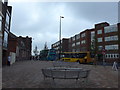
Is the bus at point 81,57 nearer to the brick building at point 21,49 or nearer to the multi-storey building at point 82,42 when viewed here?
the brick building at point 21,49

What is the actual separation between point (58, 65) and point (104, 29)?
43.6m

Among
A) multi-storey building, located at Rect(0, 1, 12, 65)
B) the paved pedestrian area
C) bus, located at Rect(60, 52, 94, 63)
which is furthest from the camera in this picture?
bus, located at Rect(60, 52, 94, 63)

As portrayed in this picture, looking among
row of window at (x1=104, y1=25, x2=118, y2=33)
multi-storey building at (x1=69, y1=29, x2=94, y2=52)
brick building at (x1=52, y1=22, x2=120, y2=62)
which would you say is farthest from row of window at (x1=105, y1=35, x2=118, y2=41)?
multi-storey building at (x1=69, y1=29, x2=94, y2=52)

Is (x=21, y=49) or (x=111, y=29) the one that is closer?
(x=21, y=49)

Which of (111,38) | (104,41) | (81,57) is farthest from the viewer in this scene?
(104,41)

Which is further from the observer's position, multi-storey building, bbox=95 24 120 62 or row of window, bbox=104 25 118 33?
row of window, bbox=104 25 118 33

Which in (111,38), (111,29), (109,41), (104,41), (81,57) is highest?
(111,29)

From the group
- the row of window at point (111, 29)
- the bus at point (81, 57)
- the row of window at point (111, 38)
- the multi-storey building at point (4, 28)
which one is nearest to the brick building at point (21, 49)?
the bus at point (81, 57)

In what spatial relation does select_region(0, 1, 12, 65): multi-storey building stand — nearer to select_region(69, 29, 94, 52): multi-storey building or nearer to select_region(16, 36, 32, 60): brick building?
select_region(16, 36, 32, 60): brick building

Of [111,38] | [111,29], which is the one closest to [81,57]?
[111,38]

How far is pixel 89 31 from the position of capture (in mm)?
66500

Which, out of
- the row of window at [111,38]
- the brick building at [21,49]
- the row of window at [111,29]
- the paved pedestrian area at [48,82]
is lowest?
the paved pedestrian area at [48,82]

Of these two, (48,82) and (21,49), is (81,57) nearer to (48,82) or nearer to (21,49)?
(21,49)

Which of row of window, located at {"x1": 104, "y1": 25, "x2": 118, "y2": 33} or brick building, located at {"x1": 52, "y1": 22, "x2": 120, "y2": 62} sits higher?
row of window, located at {"x1": 104, "y1": 25, "x2": 118, "y2": 33}
